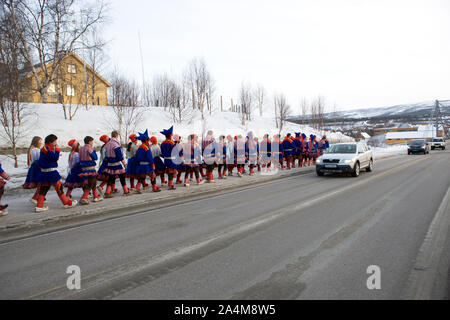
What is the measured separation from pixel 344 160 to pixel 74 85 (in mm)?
26084

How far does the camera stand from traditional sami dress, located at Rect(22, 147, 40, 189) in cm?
798

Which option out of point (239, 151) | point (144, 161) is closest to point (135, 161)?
point (144, 161)

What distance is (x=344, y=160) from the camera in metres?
13.9

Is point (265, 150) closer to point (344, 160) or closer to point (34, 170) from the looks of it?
point (344, 160)

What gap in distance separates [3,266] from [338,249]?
4.97 m

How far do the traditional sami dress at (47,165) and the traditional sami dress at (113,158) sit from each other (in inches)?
67.9

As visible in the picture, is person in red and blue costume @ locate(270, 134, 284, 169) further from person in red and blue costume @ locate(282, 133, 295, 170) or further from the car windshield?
the car windshield

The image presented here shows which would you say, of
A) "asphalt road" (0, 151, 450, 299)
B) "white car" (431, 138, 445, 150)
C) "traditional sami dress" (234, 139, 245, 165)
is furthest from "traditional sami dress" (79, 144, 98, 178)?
"white car" (431, 138, 445, 150)

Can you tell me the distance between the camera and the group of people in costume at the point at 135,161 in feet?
25.2

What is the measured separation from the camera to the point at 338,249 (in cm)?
452

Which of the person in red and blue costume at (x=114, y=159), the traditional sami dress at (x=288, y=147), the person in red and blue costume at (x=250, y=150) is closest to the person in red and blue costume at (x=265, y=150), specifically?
the person in red and blue costume at (x=250, y=150)

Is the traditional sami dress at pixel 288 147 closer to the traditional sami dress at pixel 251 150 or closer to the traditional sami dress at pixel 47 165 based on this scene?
the traditional sami dress at pixel 251 150

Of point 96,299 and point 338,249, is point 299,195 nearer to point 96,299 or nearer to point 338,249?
point 338,249
